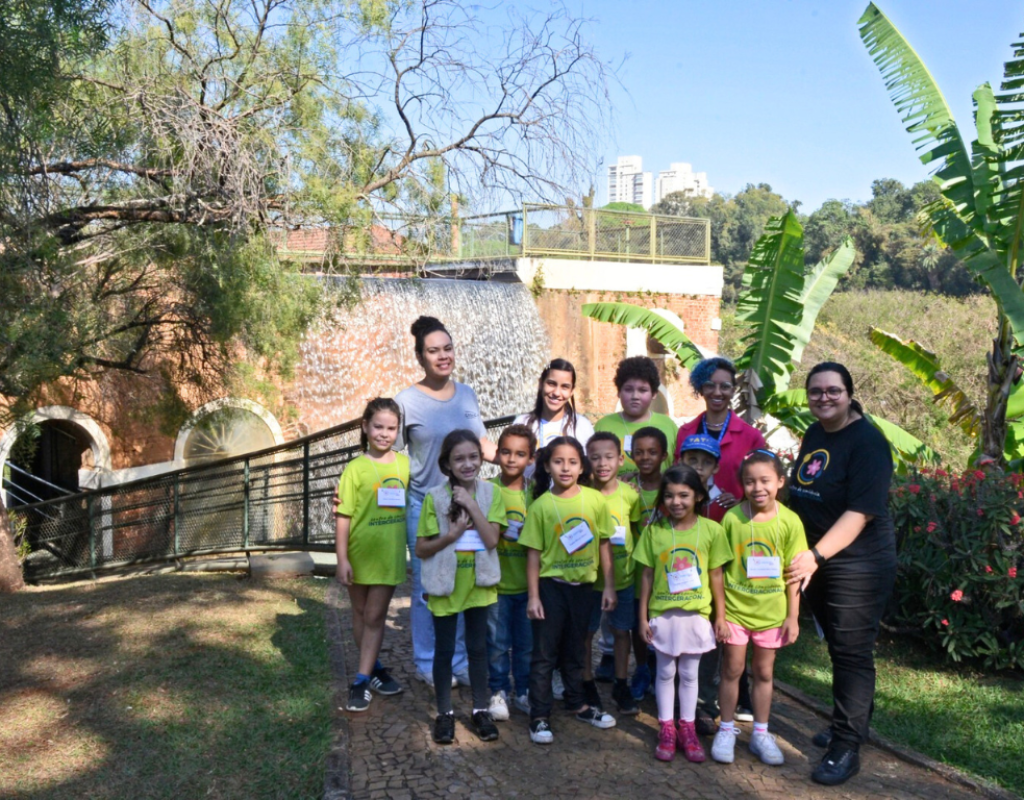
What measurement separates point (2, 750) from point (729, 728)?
304 centimetres

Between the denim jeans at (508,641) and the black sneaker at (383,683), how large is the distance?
503 mm

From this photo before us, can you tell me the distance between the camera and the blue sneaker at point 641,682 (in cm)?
447

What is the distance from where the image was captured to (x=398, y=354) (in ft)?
52.3

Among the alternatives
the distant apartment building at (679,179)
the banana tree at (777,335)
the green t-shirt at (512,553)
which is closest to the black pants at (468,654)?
the green t-shirt at (512,553)

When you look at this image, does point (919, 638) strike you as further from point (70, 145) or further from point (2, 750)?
point (70, 145)

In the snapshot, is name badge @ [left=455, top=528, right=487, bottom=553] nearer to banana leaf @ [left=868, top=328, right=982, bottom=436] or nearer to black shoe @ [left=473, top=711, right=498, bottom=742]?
black shoe @ [left=473, top=711, right=498, bottom=742]

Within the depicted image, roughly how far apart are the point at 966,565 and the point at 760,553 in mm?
1856

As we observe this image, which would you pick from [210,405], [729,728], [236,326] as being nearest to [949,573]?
[729,728]

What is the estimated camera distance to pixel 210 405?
12.2 meters

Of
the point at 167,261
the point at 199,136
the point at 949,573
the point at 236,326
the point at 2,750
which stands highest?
the point at 199,136

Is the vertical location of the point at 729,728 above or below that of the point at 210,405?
below

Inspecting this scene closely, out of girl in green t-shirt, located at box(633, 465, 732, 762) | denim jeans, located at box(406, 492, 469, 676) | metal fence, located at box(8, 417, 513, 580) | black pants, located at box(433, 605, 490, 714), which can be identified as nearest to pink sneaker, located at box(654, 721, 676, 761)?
girl in green t-shirt, located at box(633, 465, 732, 762)

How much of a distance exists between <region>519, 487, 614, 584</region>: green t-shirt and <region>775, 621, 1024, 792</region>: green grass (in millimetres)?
1539

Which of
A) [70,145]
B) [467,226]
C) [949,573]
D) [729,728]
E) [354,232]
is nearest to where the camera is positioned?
[729,728]
